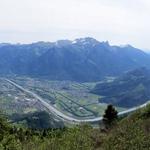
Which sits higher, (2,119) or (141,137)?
(141,137)

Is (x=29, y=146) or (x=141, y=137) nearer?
(x=141, y=137)

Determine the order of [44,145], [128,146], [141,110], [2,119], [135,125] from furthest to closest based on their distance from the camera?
[141,110] → [2,119] → [135,125] → [44,145] → [128,146]

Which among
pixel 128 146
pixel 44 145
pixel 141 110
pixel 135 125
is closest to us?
pixel 128 146

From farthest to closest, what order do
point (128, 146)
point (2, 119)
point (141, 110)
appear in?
point (141, 110), point (2, 119), point (128, 146)

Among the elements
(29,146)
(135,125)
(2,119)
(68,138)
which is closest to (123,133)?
(135,125)

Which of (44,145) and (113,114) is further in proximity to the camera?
(113,114)

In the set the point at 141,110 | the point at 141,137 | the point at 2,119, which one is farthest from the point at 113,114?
the point at 141,137

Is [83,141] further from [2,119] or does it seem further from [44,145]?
[2,119]

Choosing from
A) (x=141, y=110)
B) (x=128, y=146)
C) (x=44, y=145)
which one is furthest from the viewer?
(x=141, y=110)

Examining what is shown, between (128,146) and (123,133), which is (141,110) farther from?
(128,146)
